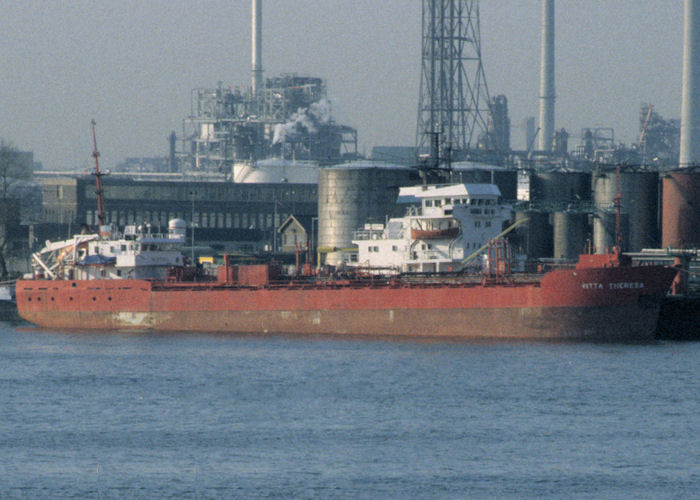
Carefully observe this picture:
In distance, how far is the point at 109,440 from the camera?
111 ft

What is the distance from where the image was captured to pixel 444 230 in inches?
2293

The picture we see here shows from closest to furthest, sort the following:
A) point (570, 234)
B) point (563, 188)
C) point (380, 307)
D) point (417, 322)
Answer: point (417, 322) → point (380, 307) → point (570, 234) → point (563, 188)

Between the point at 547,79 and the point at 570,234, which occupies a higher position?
the point at 547,79

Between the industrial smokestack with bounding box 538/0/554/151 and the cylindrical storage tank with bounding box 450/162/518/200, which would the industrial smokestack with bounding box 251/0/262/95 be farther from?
the cylindrical storage tank with bounding box 450/162/518/200

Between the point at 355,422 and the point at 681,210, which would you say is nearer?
the point at 355,422

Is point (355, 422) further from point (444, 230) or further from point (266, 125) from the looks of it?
point (266, 125)

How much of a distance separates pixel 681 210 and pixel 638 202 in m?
3.98

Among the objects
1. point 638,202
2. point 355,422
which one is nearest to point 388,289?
point 355,422

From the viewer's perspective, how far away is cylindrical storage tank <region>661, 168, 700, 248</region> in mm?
75250

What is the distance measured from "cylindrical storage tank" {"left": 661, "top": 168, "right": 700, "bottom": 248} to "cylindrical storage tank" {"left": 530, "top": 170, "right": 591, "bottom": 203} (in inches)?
342

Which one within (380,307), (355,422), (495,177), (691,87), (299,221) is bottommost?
(355,422)

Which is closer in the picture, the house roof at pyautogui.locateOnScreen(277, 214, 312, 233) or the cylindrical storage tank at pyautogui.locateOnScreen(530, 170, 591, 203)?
the cylindrical storage tank at pyautogui.locateOnScreen(530, 170, 591, 203)

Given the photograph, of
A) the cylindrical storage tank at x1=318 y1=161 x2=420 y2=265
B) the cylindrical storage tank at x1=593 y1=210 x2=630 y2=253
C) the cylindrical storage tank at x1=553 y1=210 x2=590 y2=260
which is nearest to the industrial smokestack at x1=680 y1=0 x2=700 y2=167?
the cylindrical storage tank at x1=593 y1=210 x2=630 y2=253

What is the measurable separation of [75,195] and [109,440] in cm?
7532
